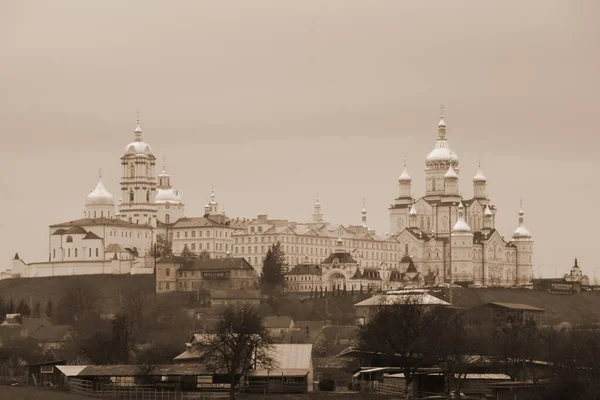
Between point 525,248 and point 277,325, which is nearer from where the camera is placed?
point 277,325

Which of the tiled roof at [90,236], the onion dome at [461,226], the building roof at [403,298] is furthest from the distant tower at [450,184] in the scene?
the tiled roof at [90,236]

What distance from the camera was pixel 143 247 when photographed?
155 meters

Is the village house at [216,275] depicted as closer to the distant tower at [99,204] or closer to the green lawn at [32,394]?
the distant tower at [99,204]

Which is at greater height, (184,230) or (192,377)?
(184,230)

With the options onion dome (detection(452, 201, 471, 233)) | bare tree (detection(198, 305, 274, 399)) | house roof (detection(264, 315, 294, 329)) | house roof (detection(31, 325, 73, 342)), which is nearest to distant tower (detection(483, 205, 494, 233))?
onion dome (detection(452, 201, 471, 233))

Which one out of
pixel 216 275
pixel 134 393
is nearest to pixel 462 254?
pixel 216 275

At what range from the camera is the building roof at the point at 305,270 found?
489ft

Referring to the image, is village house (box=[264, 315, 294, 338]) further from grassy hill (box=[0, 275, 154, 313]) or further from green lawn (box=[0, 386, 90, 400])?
green lawn (box=[0, 386, 90, 400])

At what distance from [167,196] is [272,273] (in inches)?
997

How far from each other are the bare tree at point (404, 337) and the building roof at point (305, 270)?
60.9m

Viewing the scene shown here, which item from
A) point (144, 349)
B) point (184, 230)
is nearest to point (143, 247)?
point (184, 230)

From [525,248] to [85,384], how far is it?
92352 mm

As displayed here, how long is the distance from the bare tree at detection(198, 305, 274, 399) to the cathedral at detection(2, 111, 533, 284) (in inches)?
2631

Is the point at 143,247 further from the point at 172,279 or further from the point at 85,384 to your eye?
the point at 85,384
